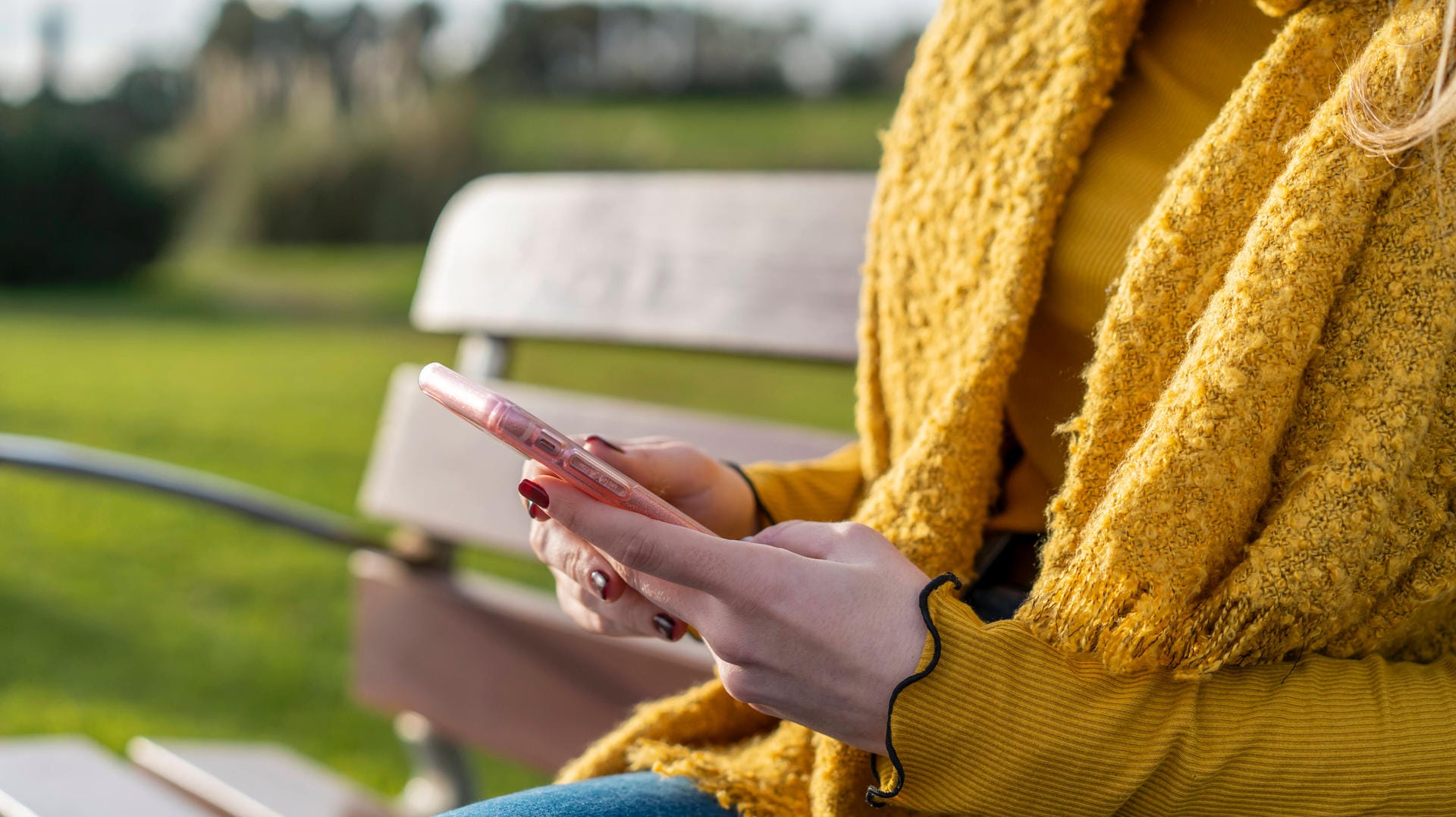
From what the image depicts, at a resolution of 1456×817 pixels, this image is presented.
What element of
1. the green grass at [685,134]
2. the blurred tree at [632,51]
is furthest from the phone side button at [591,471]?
the blurred tree at [632,51]

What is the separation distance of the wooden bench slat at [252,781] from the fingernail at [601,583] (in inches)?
32.6

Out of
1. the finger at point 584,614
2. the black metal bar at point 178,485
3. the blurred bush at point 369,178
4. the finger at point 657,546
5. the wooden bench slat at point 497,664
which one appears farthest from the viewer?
the blurred bush at point 369,178

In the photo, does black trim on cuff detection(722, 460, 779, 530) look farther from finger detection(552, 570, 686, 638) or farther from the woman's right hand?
finger detection(552, 570, 686, 638)

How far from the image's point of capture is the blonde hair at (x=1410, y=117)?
0.77 meters

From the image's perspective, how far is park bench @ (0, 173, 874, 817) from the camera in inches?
58.9

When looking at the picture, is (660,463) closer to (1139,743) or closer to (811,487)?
(811,487)

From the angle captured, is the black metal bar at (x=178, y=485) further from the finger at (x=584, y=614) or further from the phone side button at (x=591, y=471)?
the phone side button at (x=591, y=471)

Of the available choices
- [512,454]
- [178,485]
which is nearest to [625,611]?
[512,454]

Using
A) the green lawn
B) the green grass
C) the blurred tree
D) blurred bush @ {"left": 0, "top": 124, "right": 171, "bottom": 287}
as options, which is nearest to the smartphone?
the green lawn

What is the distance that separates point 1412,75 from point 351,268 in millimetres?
11518

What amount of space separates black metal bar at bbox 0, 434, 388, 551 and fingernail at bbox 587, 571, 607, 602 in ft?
3.54

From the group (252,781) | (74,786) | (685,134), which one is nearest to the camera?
(74,786)

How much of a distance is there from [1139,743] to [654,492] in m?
0.44

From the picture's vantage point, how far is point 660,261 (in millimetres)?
1671
